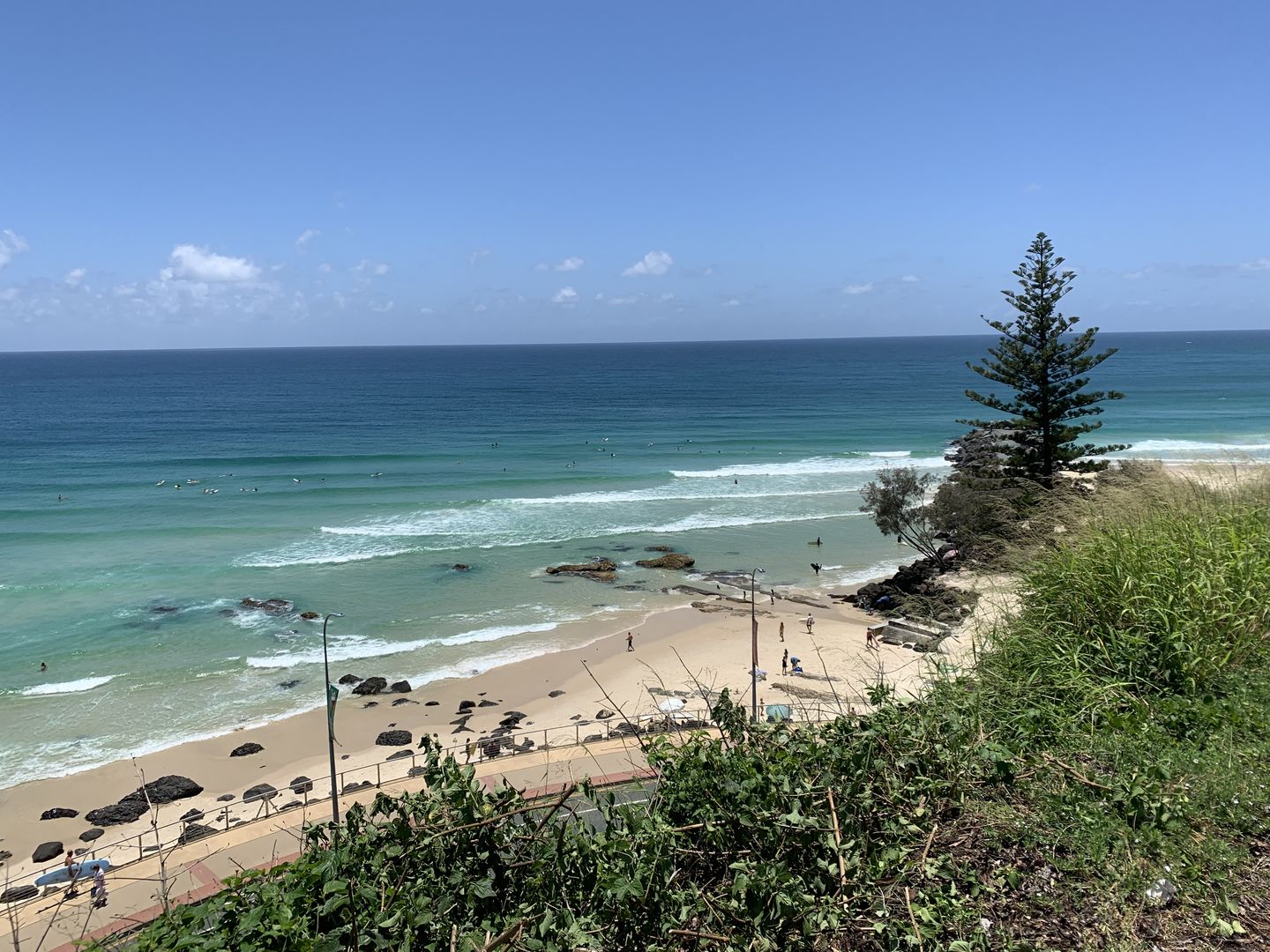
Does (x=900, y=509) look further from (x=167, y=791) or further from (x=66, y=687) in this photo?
(x=66, y=687)

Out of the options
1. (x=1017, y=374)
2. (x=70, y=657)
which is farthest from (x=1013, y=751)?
(x=70, y=657)

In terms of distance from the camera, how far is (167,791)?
55.8ft

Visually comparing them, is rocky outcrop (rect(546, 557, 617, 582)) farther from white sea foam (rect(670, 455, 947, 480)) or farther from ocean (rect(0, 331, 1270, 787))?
white sea foam (rect(670, 455, 947, 480))

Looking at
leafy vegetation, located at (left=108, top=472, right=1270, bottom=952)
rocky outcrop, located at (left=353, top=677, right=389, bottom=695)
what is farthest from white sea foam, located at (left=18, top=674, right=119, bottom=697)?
leafy vegetation, located at (left=108, top=472, right=1270, bottom=952)

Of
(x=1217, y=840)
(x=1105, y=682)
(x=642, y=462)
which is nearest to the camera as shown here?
(x=1217, y=840)

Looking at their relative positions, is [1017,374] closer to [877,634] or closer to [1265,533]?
[877,634]

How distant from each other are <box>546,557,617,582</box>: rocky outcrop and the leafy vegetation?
27.9m

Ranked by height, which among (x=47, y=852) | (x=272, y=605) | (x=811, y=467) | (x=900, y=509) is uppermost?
(x=900, y=509)

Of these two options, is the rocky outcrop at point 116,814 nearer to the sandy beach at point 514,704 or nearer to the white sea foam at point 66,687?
the sandy beach at point 514,704

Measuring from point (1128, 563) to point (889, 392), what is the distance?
103m

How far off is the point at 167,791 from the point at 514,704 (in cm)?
801

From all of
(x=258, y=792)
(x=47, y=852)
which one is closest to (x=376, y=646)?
(x=258, y=792)

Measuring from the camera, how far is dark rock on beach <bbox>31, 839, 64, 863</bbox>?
1505cm

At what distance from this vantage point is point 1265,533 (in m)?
6.44
